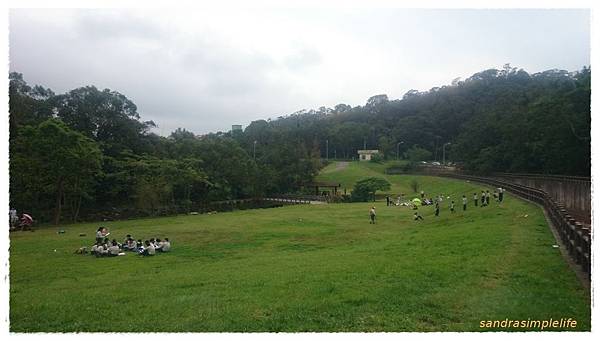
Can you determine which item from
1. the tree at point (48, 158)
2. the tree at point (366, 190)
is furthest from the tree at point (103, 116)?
the tree at point (366, 190)

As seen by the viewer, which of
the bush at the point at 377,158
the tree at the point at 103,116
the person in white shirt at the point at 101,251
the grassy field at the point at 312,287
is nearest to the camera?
the grassy field at the point at 312,287

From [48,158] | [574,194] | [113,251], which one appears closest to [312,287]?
[113,251]

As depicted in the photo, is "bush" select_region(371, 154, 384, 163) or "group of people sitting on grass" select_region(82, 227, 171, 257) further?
"bush" select_region(371, 154, 384, 163)

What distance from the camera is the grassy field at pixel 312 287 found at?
26.5ft

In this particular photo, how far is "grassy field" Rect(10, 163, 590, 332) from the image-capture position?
26.5 feet

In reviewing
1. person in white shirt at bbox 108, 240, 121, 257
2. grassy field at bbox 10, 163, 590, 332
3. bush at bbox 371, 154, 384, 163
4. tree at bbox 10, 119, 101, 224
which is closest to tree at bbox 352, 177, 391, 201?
Result: tree at bbox 10, 119, 101, 224

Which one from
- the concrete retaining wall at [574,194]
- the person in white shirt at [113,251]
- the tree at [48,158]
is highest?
the tree at [48,158]

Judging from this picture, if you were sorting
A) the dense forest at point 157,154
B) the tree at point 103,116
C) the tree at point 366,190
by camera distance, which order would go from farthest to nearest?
the tree at point 366,190 → the tree at point 103,116 → the dense forest at point 157,154

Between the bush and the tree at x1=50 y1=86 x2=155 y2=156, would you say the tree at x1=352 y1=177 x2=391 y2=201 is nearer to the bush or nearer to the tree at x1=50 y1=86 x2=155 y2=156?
the tree at x1=50 y1=86 x2=155 y2=156

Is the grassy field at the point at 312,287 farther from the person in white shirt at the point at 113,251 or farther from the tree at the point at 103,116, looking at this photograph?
the tree at the point at 103,116

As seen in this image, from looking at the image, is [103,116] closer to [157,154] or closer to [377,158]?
[157,154]

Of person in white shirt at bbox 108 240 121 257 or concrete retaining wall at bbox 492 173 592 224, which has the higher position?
concrete retaining wall at bbox 492 173 592 224

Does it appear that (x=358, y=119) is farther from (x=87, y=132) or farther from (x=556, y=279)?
(x=556, y=279)

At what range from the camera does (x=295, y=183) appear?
67.1m
